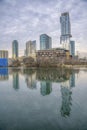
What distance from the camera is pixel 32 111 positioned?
10.6 meters

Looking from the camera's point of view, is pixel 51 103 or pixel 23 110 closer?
pixel 23 110

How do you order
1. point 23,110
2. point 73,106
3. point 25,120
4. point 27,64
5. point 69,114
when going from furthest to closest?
point 27,64, point 73,106, point 23,110, point 69,114, point 25,120

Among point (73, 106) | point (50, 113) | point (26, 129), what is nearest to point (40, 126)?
point (26, 129)

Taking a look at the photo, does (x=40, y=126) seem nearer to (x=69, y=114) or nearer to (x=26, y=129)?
(x=26, y=129)

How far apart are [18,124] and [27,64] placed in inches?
3995

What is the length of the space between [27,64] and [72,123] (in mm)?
101618

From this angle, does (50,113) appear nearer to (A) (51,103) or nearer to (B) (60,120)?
(B) (60,120)

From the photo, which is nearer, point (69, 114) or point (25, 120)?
point (25, 120)

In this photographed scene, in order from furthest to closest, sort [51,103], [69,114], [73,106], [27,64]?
[27,64], [51,103], [73,106], [69,114]

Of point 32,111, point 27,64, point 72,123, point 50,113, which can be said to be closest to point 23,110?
point 32,111

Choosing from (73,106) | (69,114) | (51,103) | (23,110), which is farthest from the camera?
(51,103)

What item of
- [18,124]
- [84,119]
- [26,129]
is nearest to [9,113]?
[18,124]

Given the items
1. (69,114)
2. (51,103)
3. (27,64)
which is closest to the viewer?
(69,114)

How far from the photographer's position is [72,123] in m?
8.59
